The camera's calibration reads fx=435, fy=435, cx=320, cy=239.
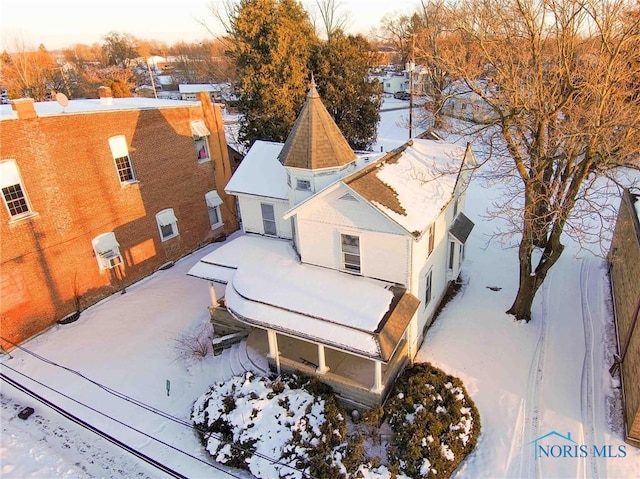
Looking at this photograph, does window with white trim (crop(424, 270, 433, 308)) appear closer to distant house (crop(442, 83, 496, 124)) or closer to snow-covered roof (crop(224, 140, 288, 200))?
distant house (crop(442, 83, 496, 124))

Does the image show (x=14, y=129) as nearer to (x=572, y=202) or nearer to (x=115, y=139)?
(x=115, y=139)

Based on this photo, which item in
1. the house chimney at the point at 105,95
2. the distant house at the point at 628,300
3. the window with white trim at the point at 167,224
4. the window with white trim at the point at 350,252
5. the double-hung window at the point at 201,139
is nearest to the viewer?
the distant house at the point at 628,300

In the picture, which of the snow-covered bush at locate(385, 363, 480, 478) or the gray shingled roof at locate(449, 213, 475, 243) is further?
the gray shingled roof at locate(449, 213, 475, 243)

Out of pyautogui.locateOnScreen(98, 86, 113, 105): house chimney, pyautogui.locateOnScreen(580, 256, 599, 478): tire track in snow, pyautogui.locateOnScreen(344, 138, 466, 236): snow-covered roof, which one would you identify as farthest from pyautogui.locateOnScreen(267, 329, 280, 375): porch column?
pyautogui.locateOnScreen(98, 86, 113, 105): house chimney

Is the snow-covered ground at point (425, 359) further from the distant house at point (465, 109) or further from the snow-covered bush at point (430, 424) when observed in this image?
the distant house at point (465, 109)

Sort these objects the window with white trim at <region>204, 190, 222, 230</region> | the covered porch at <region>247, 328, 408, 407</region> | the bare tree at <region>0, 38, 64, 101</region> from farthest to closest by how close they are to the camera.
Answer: the bare tree at <region>0, 38, 64, 101</region> → the window with white trim at <region>204, 190, 222, 230</region> → the covered porch at <region>247, 328, 408, 407</region>

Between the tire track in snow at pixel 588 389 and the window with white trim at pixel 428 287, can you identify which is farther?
the window with white trim at pixel 428 287

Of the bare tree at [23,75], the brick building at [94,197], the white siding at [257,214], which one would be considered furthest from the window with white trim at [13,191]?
the bare tree at [23,75]
